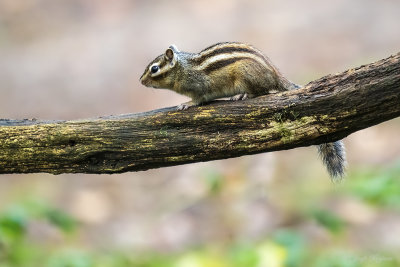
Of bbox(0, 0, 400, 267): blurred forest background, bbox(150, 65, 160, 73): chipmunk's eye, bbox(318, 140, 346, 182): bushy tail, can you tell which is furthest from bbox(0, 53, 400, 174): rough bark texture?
bbox(0, 0, 400, 267): blurred forest background

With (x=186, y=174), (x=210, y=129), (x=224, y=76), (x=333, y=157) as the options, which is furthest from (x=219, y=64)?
(x=186, y=174)

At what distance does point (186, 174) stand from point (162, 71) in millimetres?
4581

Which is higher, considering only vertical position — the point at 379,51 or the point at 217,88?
the point at 379,51

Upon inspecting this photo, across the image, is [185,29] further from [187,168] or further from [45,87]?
[187,168]

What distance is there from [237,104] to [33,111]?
7968 millimetres

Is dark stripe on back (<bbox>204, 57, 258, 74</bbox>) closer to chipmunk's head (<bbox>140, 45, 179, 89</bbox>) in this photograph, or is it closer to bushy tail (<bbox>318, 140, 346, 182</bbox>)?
chipmunk's head (<bbox>140, 45, 179, 89</bbox>)

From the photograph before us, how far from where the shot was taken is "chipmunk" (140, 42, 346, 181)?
14.4 feet

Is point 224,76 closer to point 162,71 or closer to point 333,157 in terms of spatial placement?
point 162,71

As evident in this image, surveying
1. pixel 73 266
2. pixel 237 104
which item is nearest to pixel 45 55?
pixel 73 266

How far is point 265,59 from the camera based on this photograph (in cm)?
459

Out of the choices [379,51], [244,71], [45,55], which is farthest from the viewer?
[45,55]

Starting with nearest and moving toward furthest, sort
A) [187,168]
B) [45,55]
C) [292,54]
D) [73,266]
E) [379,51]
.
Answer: [73,266] < [187,168] < [379,51] < [292,54] < [45,55]

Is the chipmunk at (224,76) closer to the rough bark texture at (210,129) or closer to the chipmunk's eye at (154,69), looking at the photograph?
the chipmunk's eye at (154,69)

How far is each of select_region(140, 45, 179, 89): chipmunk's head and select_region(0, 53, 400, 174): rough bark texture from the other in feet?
2.76
